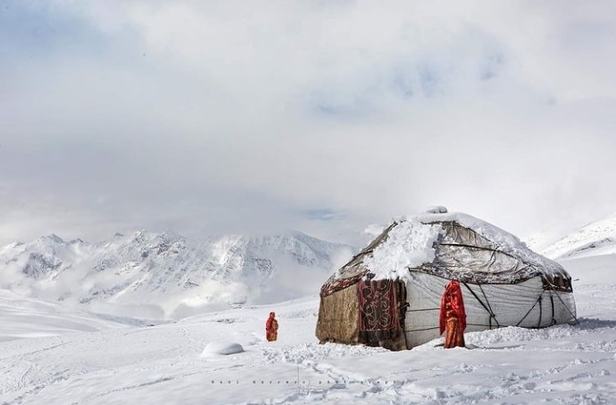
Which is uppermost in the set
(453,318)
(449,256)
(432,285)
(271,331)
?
(449,256)

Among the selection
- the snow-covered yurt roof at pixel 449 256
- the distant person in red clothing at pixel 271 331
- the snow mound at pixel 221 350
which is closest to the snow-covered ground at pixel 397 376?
the snow mound at pixel 221 350

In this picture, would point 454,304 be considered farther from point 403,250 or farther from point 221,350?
point 221,350

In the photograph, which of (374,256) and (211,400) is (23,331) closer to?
(374,256)

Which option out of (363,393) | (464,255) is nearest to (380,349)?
(464,255)

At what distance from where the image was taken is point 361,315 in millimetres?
14211

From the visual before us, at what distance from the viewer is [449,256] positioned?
15203 mm

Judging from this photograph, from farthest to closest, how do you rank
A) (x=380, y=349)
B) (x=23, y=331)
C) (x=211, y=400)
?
(x=23, y=331) < (x=380, y=349) < (x=211, y=400)

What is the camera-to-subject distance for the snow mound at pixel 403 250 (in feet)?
46.8

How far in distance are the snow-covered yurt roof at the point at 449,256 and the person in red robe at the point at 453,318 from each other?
2.13 m

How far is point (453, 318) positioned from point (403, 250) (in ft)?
11.6

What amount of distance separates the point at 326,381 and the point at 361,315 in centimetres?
618

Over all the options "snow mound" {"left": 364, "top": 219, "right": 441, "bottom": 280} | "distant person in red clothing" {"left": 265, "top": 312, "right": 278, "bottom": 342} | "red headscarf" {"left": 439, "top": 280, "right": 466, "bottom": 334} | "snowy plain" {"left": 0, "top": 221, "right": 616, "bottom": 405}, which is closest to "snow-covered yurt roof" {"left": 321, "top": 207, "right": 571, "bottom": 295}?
"snow mound" {"left": 364, "top": 219, "right": 441, "bottom": 280}

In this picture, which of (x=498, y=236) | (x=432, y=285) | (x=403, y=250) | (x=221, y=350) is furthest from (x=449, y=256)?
(x=221, y=350)

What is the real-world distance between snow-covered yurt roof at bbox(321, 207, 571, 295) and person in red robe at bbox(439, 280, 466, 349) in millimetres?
2132
